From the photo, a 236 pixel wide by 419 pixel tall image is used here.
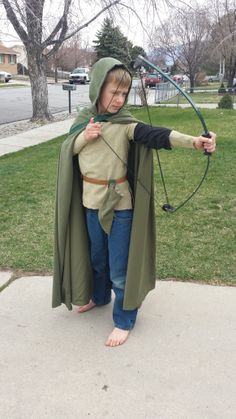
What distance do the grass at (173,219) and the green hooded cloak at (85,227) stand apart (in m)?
0.84

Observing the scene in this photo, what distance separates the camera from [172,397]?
221 centimetres

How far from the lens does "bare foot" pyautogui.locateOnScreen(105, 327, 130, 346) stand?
2.62 metres

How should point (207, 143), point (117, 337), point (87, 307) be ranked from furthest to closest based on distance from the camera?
point (87, 307) < point (117, 337) < point (207, 143)

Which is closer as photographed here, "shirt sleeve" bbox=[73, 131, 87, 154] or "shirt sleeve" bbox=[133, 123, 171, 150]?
"shirt sleeve" bbox=[133, 123, 171, 150]

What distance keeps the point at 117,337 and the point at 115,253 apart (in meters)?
0.51

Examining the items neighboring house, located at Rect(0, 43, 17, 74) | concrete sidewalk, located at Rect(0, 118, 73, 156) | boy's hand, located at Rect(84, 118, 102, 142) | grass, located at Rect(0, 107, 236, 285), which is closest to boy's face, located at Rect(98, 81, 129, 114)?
boy's hand, located at Rect(84, 118, 102, 142)

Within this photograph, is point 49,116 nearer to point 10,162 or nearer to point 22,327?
point 10,162

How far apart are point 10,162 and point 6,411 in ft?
20.0

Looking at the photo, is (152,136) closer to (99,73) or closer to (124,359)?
(99,73)

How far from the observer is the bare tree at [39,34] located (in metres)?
12.2

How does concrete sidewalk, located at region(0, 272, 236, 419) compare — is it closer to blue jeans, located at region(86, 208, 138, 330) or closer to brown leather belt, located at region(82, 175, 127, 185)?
blue jeans, located at region(86, 208, 138, 330)

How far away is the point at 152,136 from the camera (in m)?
2.21

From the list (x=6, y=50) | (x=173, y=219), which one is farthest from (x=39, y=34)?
(x=6, y=50)

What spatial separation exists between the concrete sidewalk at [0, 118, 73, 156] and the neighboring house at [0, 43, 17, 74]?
5927 cm
